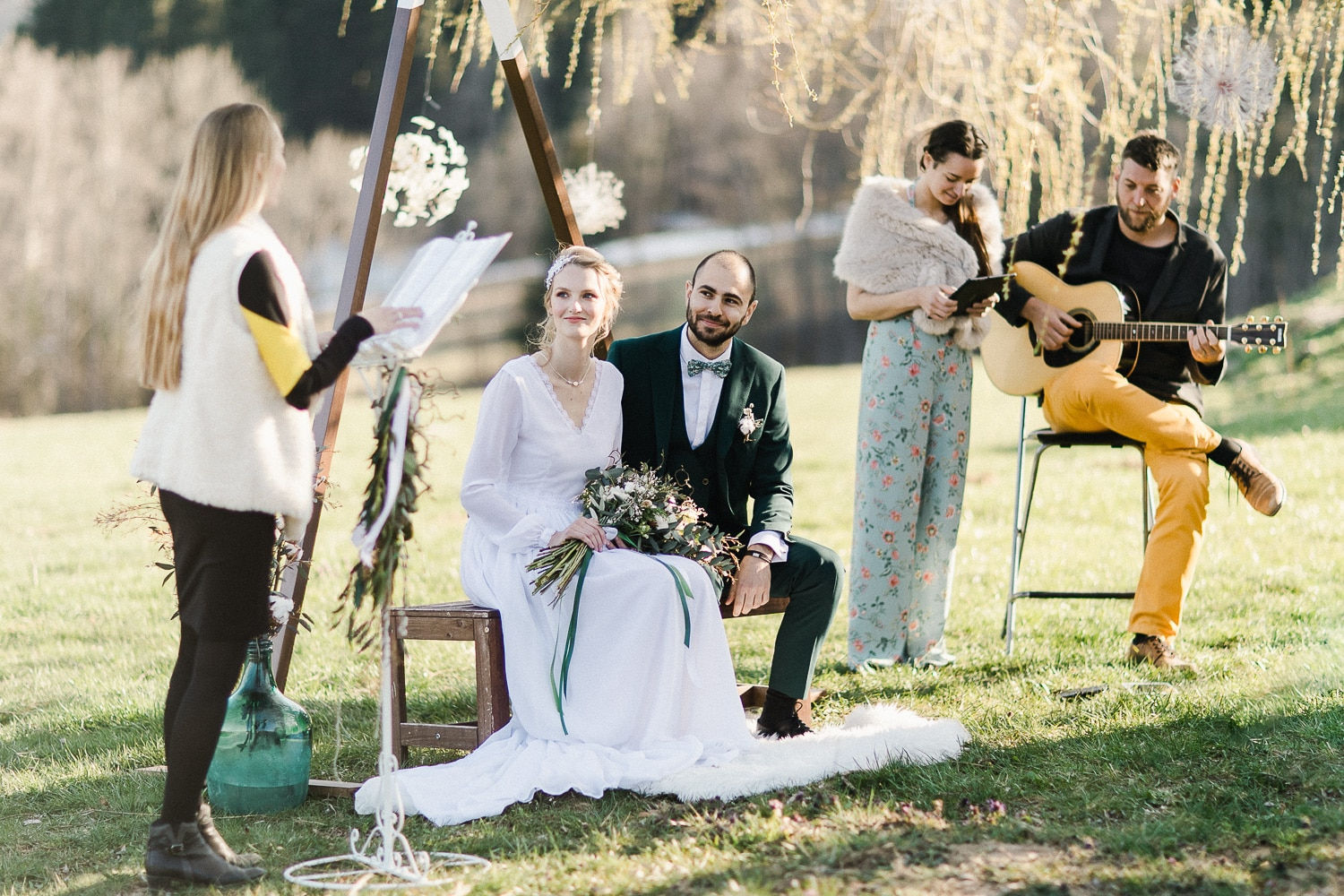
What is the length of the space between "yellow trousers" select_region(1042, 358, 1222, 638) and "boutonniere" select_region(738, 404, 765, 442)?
55.8 inches

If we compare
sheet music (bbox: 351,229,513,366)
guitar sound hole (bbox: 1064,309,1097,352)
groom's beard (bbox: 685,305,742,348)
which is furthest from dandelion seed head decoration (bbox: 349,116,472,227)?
guitar sound hole (bbox: 1064,309,1097,352)

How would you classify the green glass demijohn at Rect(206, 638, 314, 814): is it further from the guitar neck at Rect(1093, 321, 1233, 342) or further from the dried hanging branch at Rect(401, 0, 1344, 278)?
the guitar neck at Rect(1093, 321, 1233, 342)

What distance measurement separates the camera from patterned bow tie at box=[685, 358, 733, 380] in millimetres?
4160

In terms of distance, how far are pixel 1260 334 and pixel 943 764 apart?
218cm

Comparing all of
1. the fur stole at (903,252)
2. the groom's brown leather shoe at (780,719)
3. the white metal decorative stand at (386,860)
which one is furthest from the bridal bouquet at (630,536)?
the fur stole at (903,252)

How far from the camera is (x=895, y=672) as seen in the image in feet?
15.8

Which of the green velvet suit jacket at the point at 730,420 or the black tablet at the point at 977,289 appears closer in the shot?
the green velvet suit jacket at the point at 730,420

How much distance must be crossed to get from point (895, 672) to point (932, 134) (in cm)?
201

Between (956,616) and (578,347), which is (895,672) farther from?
(578,347)

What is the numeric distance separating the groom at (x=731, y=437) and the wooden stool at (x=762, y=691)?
30 millimetres

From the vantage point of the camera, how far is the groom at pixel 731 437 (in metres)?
4.07

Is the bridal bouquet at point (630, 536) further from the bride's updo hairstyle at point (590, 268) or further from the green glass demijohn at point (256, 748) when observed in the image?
the green glass demijohn at point (256, 748)

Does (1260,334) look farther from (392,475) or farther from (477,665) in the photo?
(392,475)

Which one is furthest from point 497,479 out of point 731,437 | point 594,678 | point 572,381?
point 731,437
